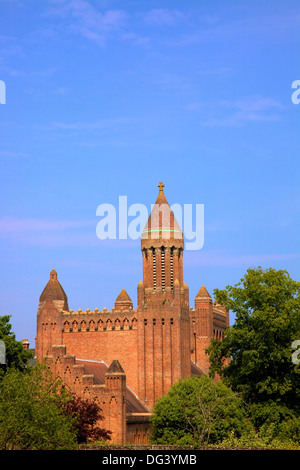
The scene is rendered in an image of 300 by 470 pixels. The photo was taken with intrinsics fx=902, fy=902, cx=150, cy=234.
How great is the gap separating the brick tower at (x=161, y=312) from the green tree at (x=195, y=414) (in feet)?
29.9

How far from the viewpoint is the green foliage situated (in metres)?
62.5

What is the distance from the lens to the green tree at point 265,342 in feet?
204

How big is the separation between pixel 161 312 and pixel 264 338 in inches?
989

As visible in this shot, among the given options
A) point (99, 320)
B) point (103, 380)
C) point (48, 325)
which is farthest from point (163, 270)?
point (103, 380)

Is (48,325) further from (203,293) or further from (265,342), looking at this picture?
(265,342)

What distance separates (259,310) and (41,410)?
2150 centimetres

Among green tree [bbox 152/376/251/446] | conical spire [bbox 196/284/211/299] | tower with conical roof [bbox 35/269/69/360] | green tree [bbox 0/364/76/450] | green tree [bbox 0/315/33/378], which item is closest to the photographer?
green tree [bbox 0/364/76/450]

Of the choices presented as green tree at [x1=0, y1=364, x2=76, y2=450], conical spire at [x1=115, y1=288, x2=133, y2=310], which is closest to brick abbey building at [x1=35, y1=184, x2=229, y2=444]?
conical spire at [x1=115, y1=288, x2=133, y2=310]

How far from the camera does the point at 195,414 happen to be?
70.3m

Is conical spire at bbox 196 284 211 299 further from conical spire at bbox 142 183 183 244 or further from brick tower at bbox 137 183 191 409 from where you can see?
Answer: conical spire at bbox 142 183 183 244

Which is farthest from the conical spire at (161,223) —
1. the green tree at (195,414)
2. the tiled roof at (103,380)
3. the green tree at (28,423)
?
the green tree at (28,423)

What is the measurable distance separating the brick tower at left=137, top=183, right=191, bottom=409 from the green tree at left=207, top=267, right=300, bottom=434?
19.2 meters

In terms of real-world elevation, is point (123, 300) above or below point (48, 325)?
above

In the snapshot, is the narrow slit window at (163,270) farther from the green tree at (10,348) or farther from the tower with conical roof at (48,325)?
the green tree at (10,348)
